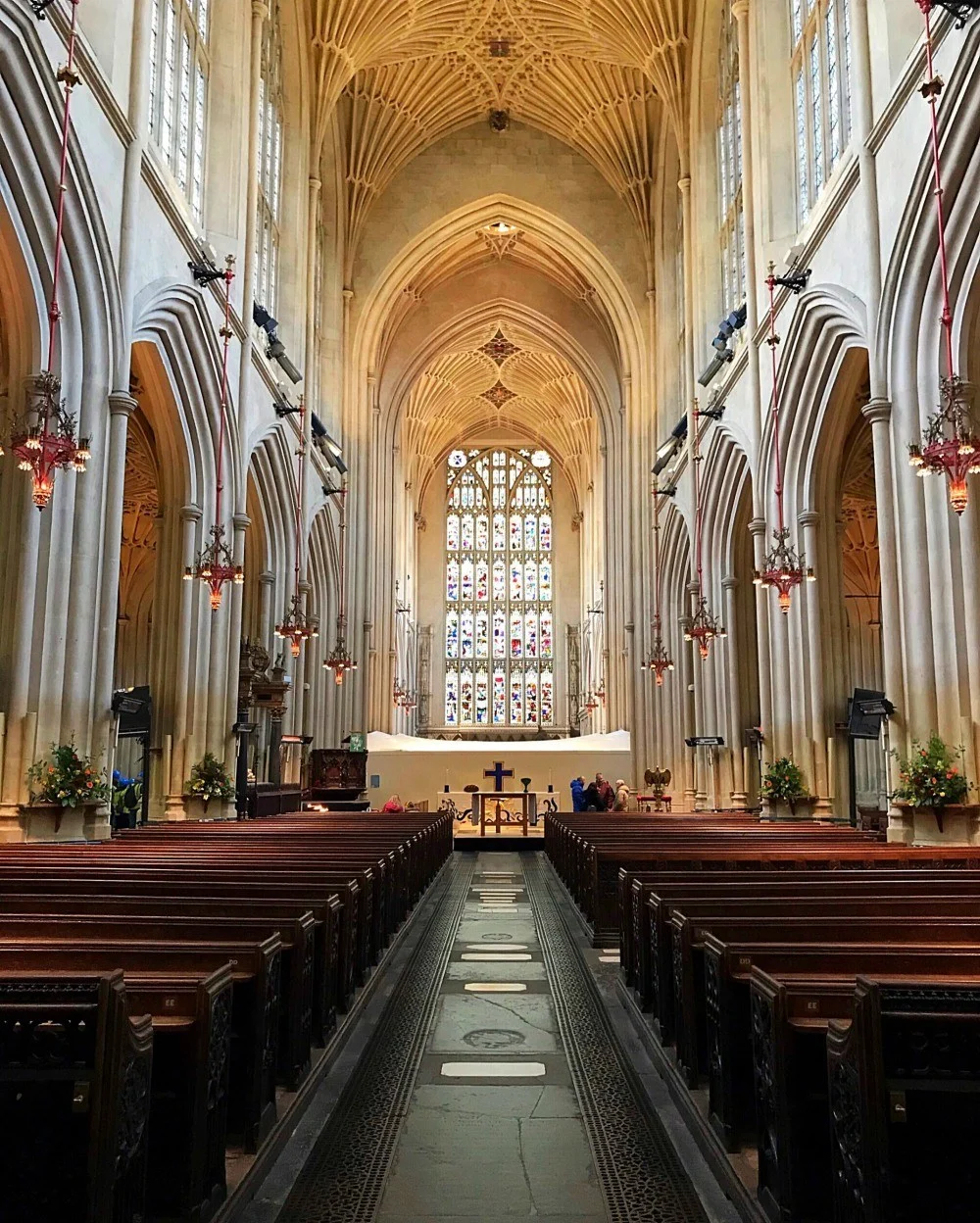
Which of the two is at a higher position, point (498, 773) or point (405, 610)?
point (405, 610)

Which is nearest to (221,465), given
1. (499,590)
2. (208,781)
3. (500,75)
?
(208,781)

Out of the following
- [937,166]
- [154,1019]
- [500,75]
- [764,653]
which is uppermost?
[500,75]

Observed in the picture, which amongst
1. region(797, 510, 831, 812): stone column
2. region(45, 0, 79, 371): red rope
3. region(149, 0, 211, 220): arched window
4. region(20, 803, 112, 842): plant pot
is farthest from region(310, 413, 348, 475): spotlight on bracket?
region(20, 803, 112, 842): plant pot

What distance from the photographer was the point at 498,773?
88.2 ft

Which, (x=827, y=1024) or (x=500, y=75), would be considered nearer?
(x=827, y=1024)

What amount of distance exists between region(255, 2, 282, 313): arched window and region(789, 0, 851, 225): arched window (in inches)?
378

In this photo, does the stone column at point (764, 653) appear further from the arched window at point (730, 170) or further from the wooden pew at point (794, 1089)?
the wooden pew at point (794, 1089)

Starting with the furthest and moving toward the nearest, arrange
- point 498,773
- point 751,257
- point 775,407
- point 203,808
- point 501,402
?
point 501,402
point 498,773
point 751,257
point 775,407
point 203,808

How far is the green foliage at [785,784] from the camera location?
15703 mm

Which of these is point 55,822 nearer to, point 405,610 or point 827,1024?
point 827,1024

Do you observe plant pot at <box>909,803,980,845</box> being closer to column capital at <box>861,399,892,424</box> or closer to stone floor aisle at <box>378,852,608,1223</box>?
column capital at <box>861,399,892,424</box>

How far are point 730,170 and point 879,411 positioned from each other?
1135 centimetres

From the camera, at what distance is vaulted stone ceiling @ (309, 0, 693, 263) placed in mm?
23344

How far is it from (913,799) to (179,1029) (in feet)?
30.8
